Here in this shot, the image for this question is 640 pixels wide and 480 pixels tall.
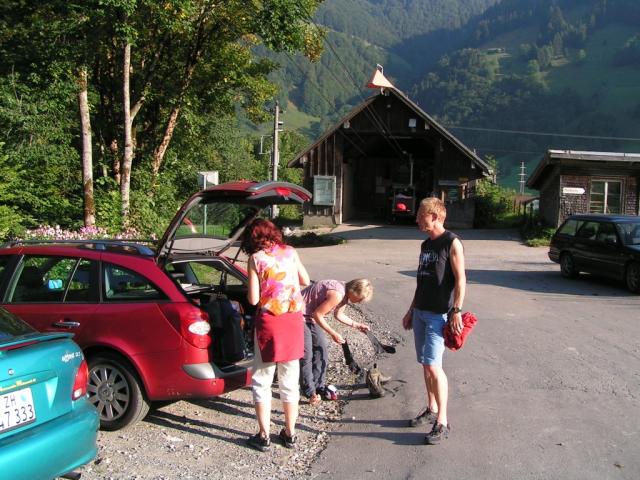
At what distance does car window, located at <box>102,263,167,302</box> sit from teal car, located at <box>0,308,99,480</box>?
3.66 feet

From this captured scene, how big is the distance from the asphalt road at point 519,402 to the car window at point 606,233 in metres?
1.77

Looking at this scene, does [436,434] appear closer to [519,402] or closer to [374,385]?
[374,385]

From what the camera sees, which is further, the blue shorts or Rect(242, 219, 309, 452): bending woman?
the blue shorts

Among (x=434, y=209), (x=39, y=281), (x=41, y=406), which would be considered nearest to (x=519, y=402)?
(x=434, y=209)

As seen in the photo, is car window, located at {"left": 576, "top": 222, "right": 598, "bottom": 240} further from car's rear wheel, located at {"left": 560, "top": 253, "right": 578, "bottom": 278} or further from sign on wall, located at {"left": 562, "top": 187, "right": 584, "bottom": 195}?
sign on wall, located at {"left": 562, "top": 187, "right": 584, "bottom": 195}

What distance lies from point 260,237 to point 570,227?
12.8 meters

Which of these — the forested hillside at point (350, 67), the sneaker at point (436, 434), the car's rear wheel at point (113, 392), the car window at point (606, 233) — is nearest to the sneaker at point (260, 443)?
the car's rear wheel at point (113, 392)

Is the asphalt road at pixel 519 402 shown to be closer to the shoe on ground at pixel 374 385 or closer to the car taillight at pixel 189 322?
the shoe on ground at pixel 374 385

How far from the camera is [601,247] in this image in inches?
557

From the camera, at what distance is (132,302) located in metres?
5.18

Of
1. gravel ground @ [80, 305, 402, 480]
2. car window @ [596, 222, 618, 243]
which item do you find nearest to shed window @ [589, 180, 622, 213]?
car window @ [596, 222, 618, 243]

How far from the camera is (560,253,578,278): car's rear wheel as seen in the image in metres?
15.2

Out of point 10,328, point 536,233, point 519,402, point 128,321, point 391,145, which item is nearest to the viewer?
point 10,328

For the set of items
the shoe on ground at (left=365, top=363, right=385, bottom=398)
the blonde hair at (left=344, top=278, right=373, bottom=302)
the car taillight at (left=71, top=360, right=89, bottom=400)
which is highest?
the blonde hair at (left=344, top=278, right=373, bottom=302)
